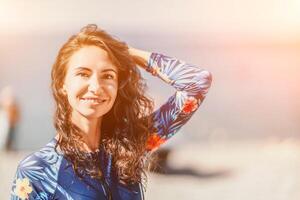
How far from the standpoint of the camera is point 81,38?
1.24 meters

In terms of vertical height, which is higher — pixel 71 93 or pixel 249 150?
pixel 71 93

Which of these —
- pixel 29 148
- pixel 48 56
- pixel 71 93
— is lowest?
pixel 29 148

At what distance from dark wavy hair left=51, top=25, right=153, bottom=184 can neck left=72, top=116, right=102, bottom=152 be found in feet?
0.04

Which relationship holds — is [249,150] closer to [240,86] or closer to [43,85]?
[240,86]

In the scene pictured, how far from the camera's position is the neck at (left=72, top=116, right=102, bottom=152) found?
1.21 metres

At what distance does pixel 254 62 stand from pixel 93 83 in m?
0.47

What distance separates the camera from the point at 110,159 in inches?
47.3

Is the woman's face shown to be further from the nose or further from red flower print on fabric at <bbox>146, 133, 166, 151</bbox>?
red flower print on fabric at <bbox>146, 133, 166, 151</bbox>

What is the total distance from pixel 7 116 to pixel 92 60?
30 centimetres

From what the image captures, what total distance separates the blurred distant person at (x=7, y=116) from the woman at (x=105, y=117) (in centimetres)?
9

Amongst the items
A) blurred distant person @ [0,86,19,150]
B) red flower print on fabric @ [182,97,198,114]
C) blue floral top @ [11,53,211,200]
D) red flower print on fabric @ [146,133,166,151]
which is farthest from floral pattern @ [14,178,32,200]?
red flower print on fabric @ [182,97,198,114]

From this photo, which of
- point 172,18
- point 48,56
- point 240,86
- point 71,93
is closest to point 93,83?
point 71,93

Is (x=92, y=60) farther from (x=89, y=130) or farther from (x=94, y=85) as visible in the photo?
(x=89, y=130)

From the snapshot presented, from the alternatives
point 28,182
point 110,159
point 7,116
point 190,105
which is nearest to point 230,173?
point 190,105
